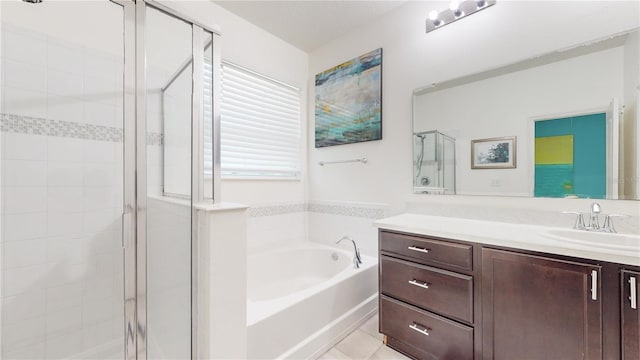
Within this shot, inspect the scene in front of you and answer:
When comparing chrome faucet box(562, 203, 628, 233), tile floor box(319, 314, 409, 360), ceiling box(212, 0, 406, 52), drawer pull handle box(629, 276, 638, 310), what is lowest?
tile floor box(319, 314, 409, 360)

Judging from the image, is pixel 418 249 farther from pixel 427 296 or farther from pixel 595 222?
pixel 595 222

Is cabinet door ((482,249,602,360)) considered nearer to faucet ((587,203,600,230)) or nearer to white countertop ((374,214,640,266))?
white countertop ((374,214,640,266))

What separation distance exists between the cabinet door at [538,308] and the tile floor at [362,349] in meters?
0.58

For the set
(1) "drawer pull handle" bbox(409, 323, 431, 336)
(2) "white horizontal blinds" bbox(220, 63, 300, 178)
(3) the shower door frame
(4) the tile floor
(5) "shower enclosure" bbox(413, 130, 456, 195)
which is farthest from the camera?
(2) "white horizontal blinds" bbox(220, 63, 300, 178)

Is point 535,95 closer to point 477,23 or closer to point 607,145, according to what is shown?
point 607,145

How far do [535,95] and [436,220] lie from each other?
3.16 feet

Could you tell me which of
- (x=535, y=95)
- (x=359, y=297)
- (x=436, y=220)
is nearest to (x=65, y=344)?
(x=359, y=297)

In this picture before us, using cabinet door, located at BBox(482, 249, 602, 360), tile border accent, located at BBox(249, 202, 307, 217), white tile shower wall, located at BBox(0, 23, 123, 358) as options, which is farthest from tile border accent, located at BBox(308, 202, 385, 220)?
white tile shower wall, located at BBox(0, 23, 123, 358)

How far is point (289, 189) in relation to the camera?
2.62 meters

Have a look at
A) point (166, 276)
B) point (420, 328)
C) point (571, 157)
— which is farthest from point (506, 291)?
point (166, 276)

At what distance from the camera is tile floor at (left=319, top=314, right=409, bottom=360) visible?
5.01 feet

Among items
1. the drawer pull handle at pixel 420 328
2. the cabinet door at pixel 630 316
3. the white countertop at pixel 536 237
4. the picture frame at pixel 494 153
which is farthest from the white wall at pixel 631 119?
the drawer pull handle at pixel 420 328

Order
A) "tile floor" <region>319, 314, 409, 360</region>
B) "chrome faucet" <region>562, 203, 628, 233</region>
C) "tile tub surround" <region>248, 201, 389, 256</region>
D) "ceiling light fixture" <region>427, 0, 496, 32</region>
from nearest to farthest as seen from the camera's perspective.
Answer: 1. "chrome faucet" <region>562, 203, 628, 233</region>
2. "tile floor" <region>319, 314, 409, 360</region>
3. "ceiling light fixture" <region>427, 0, 496, 32</region>
4. "tile tub surround" <region>248, 201, 389, 256</region>

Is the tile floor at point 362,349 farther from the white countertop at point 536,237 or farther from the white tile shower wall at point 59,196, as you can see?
the white tile shower wall at point 59,196
